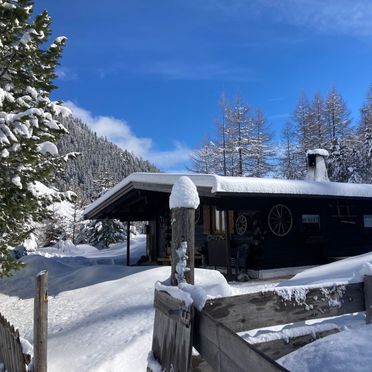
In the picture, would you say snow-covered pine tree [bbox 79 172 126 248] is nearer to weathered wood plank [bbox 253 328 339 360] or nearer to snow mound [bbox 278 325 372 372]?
weathered wood plank [bbox 253 328 339 360]

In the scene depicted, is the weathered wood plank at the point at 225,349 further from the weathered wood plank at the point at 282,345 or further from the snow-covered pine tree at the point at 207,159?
the snow-covered pine tree at the point at 207,159

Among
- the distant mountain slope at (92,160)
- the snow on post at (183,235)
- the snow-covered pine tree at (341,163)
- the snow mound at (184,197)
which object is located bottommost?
the snow on post at (183,235)

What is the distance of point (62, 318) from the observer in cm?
886

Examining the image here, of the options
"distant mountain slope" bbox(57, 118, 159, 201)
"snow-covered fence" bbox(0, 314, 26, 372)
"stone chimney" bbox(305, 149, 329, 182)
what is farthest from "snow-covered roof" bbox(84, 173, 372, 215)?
"distant mountain slope" bbox(57, 118, 159, 201)

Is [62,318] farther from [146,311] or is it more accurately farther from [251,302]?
[251,302]

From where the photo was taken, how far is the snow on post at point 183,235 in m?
3.93

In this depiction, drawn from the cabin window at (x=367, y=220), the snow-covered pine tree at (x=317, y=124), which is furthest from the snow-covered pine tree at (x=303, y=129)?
the cabin window at (x=367, y=220)

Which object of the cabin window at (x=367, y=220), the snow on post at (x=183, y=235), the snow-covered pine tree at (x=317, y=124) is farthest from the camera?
the snow-covered pine tree at (x=317, y=124)

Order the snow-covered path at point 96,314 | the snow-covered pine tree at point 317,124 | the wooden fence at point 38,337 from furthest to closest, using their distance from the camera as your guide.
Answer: the snow-covered pine tree at point 317,124
the snow-covered path at point 96,314
the wooden fence at point 38,337

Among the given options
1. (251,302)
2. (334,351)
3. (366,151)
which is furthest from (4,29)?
(366,151)

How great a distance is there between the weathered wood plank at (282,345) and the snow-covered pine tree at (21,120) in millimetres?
6324

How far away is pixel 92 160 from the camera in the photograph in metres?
161

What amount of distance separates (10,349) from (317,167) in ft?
52.1

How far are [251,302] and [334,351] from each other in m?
0.65
